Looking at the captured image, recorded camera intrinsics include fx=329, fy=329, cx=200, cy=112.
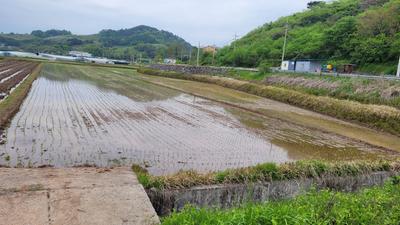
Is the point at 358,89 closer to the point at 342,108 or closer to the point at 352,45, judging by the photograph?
the point at 342,108

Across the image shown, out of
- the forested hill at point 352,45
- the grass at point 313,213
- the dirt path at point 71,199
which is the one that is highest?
the forested hill at point 352,45

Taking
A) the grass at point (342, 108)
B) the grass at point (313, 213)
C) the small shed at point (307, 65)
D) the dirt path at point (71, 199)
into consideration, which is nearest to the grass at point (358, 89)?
the grass at point (342, 108)

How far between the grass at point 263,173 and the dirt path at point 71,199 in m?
0.54

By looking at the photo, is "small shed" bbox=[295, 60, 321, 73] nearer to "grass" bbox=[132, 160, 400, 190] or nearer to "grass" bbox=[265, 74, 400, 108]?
"grass" bbox=[265, 74, 400, 108]

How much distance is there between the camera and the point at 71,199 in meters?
4.32

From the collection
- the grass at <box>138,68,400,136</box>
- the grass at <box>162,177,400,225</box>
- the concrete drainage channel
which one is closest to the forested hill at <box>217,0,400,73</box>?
the grass at <box>138,68,400,136</box>

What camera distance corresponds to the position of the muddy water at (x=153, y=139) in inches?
294

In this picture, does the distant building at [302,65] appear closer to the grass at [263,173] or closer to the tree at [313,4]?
the grass at [263,173]

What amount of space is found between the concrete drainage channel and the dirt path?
0.59 meters

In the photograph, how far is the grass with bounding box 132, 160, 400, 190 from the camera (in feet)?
18.3

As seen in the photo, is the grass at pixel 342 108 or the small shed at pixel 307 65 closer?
the grass at pixel 342 108

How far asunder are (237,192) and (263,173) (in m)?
0.81

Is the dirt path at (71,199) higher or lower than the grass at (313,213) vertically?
lower

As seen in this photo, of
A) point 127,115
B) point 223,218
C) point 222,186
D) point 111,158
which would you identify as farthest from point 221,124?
point 223,218
